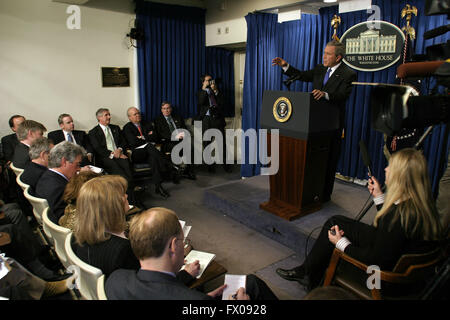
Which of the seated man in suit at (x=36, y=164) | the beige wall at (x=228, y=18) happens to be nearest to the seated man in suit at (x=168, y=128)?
the beige wall at (x=228, y=18)

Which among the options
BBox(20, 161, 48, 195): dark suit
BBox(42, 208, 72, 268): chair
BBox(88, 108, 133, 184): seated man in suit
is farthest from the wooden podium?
BBox(88, 108, 133, 184): seated man in suit

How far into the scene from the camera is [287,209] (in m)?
3.05

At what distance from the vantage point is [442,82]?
165cm

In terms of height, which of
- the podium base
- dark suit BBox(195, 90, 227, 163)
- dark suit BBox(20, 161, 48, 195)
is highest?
dark suit BBox(195, 90, 227, 163)

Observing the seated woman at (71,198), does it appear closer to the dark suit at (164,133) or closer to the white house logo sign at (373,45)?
the dark suit at (164,133)

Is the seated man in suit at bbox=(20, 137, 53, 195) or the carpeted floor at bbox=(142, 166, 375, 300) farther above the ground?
the seated man in suit at bbox=(20, 137, 53, 195)

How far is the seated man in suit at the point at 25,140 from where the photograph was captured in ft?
10.6

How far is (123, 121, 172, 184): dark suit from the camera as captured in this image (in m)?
4.44

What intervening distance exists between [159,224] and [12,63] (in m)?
4.05

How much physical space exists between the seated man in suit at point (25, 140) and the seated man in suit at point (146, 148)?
4.47 ft

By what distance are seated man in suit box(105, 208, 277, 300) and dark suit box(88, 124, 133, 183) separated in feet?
9.64

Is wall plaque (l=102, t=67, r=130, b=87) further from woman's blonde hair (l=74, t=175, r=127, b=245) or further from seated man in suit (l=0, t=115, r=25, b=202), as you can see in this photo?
woman's blonde hair (l=74, t=175, r=127, b=245)

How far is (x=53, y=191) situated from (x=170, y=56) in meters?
3.68

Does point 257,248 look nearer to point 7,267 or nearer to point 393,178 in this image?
point 393,178
